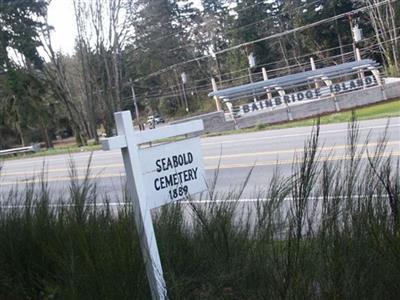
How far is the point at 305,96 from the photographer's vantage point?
3150 cm

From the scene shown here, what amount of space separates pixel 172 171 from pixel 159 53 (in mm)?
57179

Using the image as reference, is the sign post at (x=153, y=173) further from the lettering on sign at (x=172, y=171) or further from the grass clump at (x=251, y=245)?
the grass clump at (x=251, y=245)

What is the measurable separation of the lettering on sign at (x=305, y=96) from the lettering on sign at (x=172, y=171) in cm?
2663

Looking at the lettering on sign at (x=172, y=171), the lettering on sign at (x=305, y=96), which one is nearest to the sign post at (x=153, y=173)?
the lettering on sign at (x=172, y=171)

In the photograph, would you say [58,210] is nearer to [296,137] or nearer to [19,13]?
[296,137]

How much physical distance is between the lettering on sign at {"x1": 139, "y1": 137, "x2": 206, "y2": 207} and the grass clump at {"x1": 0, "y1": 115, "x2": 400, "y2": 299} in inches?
6.6

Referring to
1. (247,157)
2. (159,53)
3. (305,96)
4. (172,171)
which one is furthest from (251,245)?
(159,53)

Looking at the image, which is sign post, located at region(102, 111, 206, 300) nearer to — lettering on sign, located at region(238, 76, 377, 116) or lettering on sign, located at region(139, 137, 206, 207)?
lettering on sign, located at region(139, 137, 206, 207)

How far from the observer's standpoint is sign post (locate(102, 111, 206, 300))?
11.7 ft

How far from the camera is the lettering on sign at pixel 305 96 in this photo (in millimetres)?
30812

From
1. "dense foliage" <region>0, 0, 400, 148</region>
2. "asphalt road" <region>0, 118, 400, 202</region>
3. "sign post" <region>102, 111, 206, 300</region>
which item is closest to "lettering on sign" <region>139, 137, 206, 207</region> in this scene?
"sign post" <region>102, 111, 206, 300</region>

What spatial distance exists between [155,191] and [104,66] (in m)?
35.5

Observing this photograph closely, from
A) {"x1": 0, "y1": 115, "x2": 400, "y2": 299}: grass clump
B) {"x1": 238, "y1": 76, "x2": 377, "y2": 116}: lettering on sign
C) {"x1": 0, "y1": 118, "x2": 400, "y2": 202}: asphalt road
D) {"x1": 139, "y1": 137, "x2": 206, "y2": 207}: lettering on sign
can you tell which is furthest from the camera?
{"x1": 238, "y1": 76, "x2": 377, "y2": 116}: lettering on sign

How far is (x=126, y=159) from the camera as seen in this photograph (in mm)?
3750
